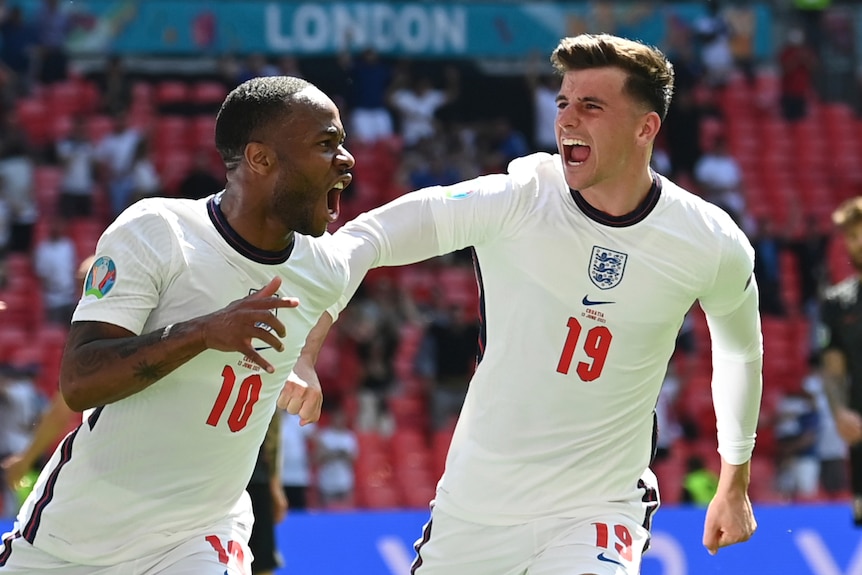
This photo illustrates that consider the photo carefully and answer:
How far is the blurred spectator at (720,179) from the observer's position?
56.5 feet

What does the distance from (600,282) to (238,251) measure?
1300 mm

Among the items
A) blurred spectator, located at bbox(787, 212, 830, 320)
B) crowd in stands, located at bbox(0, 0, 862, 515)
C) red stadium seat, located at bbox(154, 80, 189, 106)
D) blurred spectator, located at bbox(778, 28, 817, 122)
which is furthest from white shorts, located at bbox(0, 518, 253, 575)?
blurred spectator, located at bbox(778, 28, 817, 122)

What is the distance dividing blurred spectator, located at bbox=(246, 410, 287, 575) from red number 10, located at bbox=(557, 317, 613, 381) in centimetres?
278

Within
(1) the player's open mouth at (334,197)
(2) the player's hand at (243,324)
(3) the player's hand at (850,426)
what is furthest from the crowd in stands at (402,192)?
(2) the player's hand at (243,324)

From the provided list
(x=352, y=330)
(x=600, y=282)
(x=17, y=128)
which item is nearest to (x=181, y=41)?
(x=17, y=128)

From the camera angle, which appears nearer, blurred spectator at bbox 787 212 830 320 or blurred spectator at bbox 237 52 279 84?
blurred spectator at bbox 787 212 830 320

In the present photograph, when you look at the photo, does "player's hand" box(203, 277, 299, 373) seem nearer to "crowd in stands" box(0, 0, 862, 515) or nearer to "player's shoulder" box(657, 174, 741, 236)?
"player's shoulder" box(657, 174, 741, 236)

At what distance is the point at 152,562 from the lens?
4.37 metres

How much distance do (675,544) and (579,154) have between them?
4.60 meters

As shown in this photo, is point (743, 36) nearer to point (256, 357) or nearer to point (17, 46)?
point (17, 46)

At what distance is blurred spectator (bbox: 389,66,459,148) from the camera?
1708cm

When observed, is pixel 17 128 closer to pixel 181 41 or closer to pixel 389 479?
pixel 181 41

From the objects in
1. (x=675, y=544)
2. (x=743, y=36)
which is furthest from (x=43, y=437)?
(x=743, y=36)

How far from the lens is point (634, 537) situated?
4.97 metres
